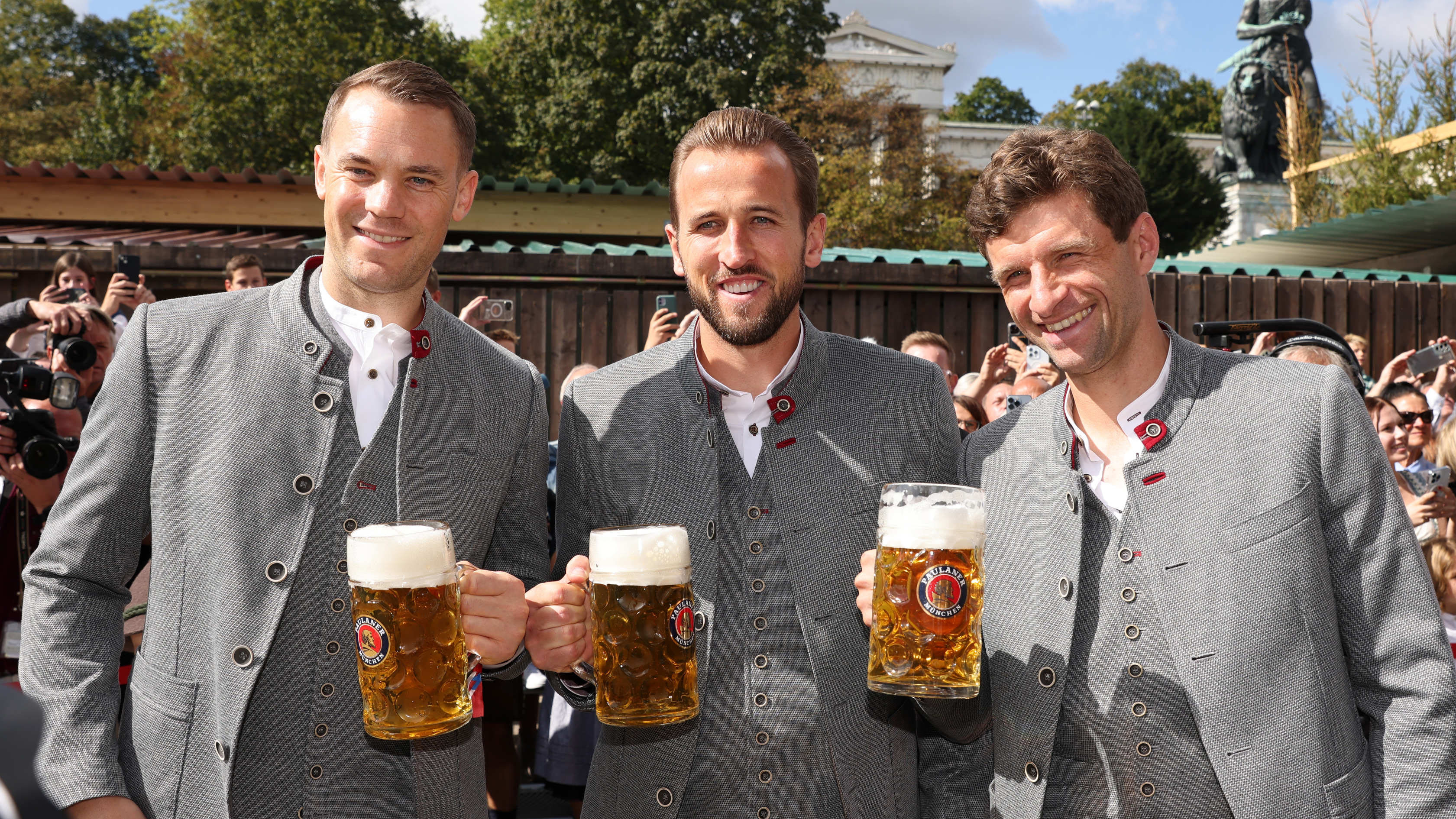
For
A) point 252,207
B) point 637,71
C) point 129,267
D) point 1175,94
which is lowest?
point 129,267

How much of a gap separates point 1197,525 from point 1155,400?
0.26 metres

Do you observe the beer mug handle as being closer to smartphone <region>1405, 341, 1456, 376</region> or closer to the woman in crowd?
the woman in crowd

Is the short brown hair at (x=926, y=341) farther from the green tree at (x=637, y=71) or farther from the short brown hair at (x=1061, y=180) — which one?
the green tree at (x=637, y=71)

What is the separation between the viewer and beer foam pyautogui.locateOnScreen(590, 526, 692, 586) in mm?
1558

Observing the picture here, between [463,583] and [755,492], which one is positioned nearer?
[463,583]

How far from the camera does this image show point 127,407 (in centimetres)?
171

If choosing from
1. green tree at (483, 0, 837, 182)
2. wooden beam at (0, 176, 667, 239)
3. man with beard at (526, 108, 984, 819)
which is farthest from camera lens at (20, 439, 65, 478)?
green tree at (483, 0, 837, 182)

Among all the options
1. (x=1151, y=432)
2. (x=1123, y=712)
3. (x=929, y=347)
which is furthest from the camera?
(x=929, y=347)

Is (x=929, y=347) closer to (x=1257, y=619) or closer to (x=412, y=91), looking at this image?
(x=1257, y=619)

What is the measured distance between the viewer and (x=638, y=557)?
1558mm

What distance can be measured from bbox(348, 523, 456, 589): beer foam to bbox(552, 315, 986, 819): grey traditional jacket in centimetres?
49

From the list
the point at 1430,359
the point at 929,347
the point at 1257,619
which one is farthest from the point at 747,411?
the point at 1430,359

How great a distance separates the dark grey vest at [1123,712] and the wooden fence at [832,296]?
5.92m

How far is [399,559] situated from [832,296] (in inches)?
270
